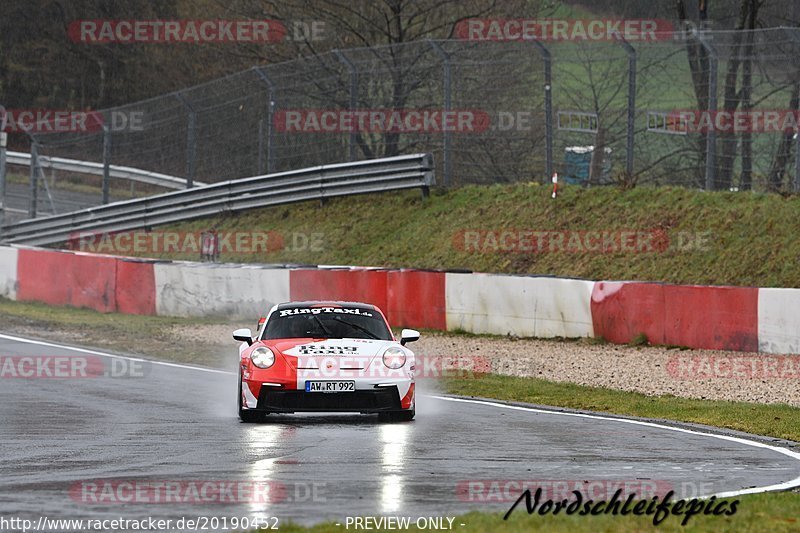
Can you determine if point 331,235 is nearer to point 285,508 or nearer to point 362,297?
point 362,297

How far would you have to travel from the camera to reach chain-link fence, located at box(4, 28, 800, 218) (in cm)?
2295

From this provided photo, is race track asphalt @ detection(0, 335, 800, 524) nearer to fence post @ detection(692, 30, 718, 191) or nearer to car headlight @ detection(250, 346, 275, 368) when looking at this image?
car headlight @ detection(250, 346, 275, 368)

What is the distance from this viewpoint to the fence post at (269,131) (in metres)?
30.2

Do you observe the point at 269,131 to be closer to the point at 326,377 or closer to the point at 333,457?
the point at 326,377

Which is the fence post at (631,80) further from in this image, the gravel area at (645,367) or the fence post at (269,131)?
the fence post at (269,131)

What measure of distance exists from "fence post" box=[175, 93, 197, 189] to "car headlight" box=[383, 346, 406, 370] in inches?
805

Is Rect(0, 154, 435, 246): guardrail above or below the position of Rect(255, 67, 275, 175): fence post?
below

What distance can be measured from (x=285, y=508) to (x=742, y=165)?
16.9 metres

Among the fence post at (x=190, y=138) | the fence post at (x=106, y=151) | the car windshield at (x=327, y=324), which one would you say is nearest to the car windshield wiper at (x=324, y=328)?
the car windshield at (x=327, y=324)

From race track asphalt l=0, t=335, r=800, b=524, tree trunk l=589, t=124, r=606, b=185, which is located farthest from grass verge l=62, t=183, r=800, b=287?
race track asphalt l=0, t=335, r=800, b=524

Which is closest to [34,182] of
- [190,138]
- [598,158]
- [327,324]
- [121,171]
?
[121,171]

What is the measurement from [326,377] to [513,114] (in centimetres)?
1450

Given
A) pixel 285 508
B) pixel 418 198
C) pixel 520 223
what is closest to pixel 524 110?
pixel 520 223

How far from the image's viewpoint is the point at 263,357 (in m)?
12.5
